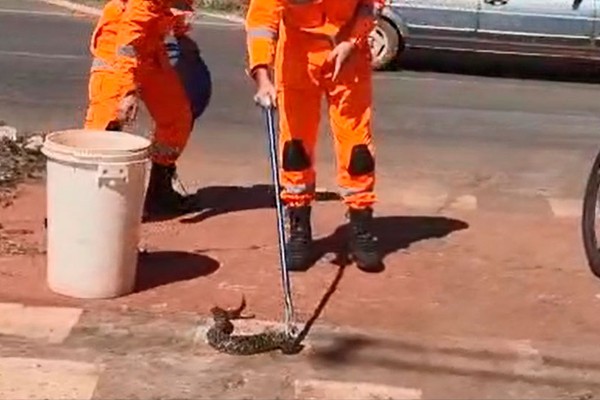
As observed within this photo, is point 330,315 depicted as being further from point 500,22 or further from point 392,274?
point 500,22

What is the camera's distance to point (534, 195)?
9977 millimetres

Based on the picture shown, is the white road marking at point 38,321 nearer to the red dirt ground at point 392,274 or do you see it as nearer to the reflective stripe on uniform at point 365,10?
the red dirt ground at point 392,274

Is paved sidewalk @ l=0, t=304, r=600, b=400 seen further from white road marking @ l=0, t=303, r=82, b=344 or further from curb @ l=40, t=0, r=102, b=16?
curb @ l=40, t=0, r=102, b=16

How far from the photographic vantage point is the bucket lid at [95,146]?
6602 millimetres

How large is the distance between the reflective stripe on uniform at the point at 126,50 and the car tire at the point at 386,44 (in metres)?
8.31

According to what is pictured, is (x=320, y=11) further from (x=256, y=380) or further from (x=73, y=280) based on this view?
(x=256, y=380)

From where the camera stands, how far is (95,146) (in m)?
6.97

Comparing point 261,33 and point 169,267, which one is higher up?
point 261,33

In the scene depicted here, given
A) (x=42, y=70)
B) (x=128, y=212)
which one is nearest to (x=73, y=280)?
(x=128, y=212)

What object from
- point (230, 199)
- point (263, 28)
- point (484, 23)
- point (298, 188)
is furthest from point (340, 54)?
point (484, 23)

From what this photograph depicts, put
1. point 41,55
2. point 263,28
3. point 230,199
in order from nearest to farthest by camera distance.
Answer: point 263,28 < point 230,199 < point 41,55

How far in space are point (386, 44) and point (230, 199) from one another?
7146mm

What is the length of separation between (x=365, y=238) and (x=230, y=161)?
10.5ft

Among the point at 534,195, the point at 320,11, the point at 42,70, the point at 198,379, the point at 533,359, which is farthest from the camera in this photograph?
the point at 42,70
